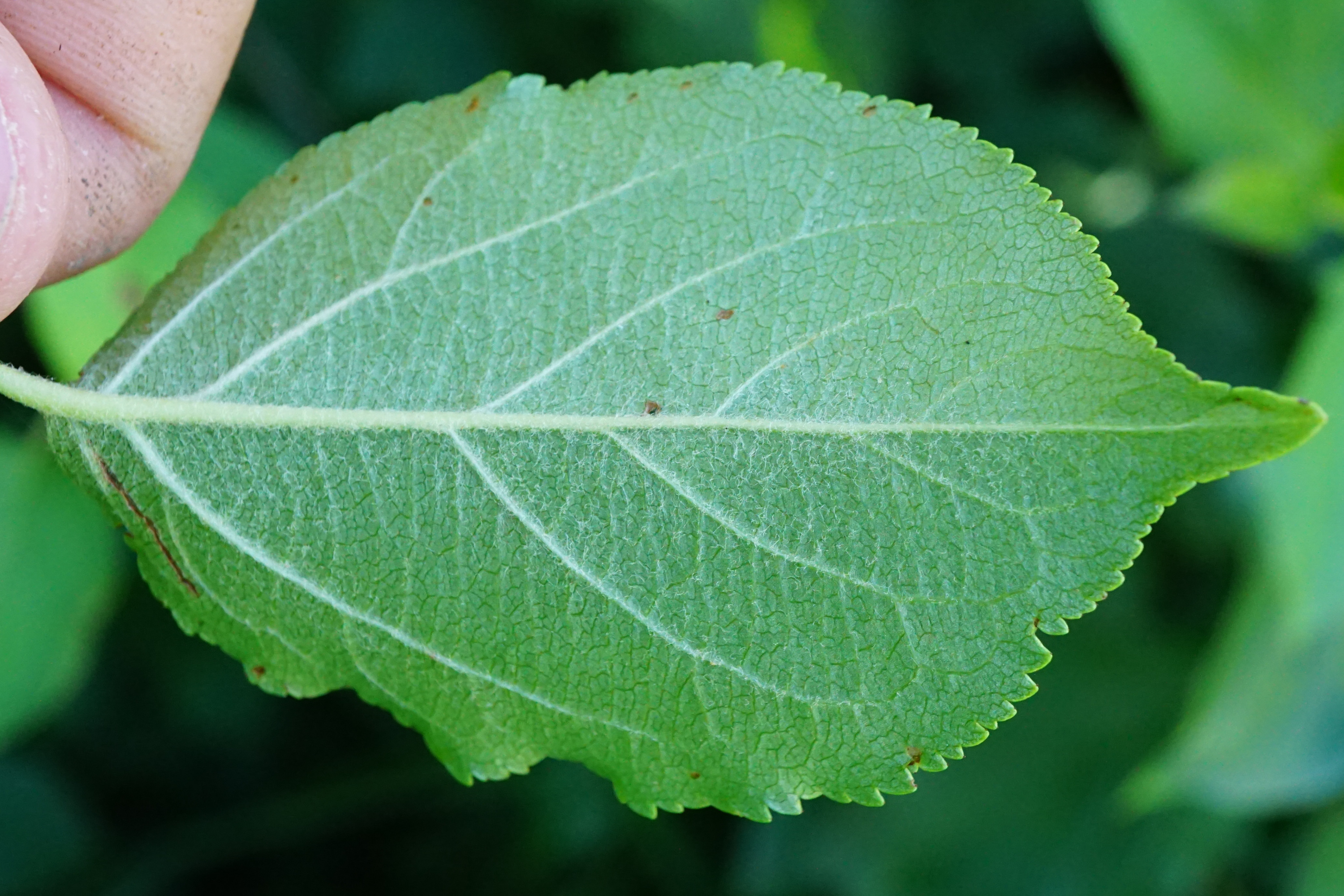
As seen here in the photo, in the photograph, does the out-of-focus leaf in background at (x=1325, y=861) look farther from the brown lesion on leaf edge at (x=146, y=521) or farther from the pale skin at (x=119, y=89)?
the pale skin at (x=119, y=89)

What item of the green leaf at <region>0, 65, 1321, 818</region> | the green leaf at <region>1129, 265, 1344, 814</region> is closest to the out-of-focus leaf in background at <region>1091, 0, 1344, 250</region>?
the green leaf at <region>1129, 265, 1344, 814</region>

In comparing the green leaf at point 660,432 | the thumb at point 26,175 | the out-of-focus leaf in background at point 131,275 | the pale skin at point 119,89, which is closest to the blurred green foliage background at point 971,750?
the out-of-focus leaf in background at point 131,275

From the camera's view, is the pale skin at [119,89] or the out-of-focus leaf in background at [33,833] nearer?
the pale skin at [119,89]

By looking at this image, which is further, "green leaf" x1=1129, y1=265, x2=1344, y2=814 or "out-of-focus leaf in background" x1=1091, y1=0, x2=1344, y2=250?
"out-of-focus leaf in background" x1=1091, y1=0, x2=1344, y2=250

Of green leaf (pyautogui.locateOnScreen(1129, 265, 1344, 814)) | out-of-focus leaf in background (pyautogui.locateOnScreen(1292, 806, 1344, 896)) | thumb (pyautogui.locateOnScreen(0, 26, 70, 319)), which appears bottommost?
out-of-focus leaf in background (pyautogui.locateOnScreen(1292, 806, 1344, 896))

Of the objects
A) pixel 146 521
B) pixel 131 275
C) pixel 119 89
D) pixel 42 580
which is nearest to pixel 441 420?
pixel 146 521

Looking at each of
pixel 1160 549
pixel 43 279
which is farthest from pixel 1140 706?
pixel 43 279

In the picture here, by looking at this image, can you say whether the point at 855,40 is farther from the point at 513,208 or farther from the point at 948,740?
the point at 948,740

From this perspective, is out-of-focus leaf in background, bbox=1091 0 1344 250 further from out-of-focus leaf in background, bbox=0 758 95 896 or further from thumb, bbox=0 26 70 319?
out-of-focus leaf in background, bbox=0 758 95 896
